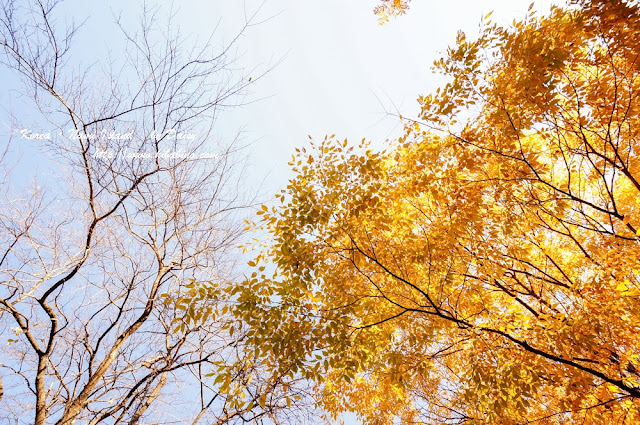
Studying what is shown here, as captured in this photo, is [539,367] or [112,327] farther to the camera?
[112,327]

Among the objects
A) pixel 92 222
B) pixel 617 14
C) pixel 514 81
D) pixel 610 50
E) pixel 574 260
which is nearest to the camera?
pixel 617 14

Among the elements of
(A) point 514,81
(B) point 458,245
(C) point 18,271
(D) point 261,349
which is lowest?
(D) point 261,349

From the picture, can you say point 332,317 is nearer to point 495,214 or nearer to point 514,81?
point 495,214

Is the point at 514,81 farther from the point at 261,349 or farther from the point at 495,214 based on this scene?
the point at 261,349

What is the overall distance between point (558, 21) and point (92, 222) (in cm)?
728

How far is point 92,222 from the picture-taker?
4.93 m

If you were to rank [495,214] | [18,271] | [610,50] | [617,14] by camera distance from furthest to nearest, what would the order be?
[495,214] < [18,271] < [610,50] < [617,14]

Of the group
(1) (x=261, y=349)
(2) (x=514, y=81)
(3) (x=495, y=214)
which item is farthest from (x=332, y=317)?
(2) (x=514, y=81)

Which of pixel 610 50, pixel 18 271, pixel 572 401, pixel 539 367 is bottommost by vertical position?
pixel 572 401

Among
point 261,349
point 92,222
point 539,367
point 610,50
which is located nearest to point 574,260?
point 539,367

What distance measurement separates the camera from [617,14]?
2850 millimetres

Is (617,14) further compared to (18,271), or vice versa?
(18,271)

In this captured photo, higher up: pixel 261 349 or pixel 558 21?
pixel 558 21

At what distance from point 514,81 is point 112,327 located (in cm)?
760
